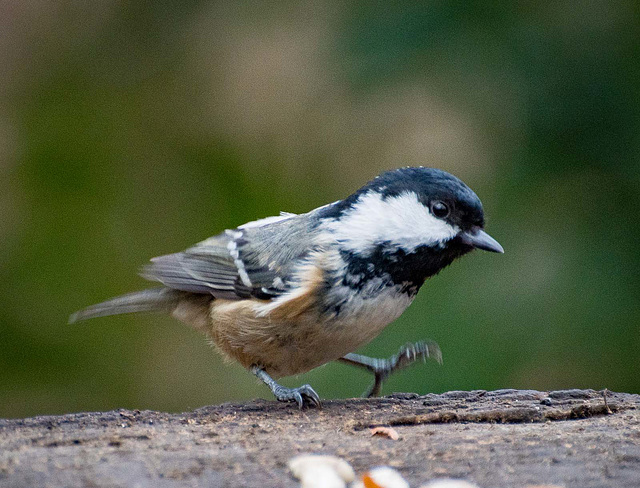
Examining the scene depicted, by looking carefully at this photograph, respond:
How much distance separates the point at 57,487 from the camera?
1490 mm

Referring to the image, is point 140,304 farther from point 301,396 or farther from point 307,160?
point 307,160

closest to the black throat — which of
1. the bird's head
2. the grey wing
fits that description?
the bird's head

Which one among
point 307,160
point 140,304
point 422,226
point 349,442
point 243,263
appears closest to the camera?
point 349,442

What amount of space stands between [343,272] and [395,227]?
9.2 inches

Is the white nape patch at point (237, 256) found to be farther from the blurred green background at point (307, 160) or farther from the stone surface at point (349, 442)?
the blurred green background at point (307, 160)

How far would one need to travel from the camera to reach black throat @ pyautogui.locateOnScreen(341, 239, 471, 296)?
2410 mm

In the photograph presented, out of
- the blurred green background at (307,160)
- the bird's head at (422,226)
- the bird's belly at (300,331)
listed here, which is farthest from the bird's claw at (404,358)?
the bird's head at (422,226)

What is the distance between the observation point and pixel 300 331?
2465mm

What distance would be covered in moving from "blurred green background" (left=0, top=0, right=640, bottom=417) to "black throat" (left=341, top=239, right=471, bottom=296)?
2.50ft

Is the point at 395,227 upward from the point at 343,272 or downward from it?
upward

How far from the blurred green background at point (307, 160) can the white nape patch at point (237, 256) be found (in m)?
0.63

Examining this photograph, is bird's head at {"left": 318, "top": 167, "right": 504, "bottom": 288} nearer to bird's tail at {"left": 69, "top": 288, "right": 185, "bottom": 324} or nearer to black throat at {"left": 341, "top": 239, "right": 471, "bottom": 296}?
black throat at {"left": 341, "top": 239, "right": 471, "bottom": 296}

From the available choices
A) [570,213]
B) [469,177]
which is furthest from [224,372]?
[570,213]

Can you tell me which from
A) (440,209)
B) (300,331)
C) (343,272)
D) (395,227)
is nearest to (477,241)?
(440,209)
